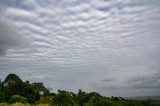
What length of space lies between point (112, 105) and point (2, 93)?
30.0 meters

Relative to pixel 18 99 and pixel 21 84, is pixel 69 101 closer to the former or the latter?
pixel 18 99

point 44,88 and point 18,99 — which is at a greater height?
point 44,88

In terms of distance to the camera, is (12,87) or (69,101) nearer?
(69,101)

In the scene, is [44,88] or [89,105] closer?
[89,105]

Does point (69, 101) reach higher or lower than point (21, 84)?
lower

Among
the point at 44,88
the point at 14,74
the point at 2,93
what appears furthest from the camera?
the point at 44,88

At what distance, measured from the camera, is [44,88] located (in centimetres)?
9344

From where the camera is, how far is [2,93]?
2803 inches

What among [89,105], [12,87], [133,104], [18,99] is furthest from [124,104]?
[12,87]

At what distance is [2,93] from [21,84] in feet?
19.0

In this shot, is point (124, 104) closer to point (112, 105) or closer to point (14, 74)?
point (112, 105)

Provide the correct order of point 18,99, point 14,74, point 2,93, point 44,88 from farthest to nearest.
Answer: point 44,88 → point 14,74 → point 2,93 → point 18,99

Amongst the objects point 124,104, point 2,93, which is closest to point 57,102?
point 124,104

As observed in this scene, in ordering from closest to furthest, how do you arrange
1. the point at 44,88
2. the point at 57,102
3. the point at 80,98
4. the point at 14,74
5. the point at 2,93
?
1. the point at 57,102
2. the point at 2,93
3. the point at 14,74
4. the point at 80,98
5. the point at 44,88
